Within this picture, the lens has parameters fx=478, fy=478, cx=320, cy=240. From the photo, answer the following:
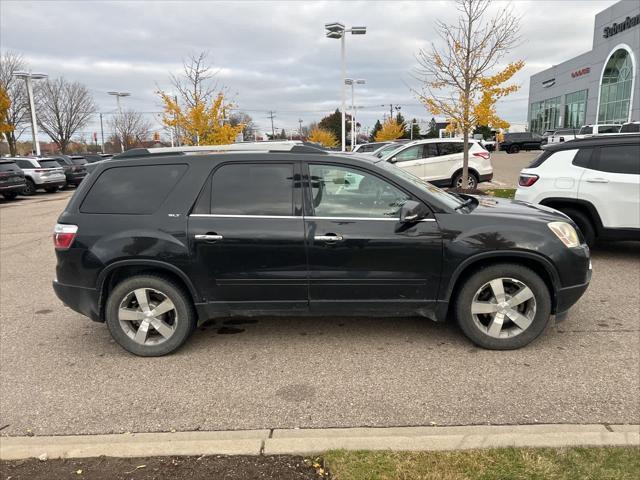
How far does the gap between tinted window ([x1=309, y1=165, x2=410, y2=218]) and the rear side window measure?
1195 mm

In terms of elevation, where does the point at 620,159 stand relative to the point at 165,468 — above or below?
above

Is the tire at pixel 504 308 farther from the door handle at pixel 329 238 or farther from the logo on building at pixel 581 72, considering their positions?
the logo on building at pixel 581 72

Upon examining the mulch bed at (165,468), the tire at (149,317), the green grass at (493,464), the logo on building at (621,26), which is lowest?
the mulch bed at (165,468)

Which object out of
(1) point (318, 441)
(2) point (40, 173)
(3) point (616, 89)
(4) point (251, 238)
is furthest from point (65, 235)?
(3) point (616, 89)

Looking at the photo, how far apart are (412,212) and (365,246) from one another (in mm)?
465

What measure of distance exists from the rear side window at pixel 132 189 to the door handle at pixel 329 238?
4.31 feet

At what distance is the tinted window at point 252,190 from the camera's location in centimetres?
401

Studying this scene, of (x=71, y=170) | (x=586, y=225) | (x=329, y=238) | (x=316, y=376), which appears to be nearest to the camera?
(x=316, y=376)

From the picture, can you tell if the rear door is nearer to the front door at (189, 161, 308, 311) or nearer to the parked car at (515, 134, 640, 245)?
the parked car at (515, 134, 640, 245)

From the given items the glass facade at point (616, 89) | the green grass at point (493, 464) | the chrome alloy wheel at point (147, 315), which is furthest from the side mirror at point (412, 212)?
the glass facade at point (616, 89)

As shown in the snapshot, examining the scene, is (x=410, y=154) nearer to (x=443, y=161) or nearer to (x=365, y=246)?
(x=443, y=161)

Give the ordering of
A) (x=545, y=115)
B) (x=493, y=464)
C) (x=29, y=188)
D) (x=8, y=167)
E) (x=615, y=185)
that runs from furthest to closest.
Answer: (x=545, y=115) → (x=29, y=188) → (x=8, y=167) → (x=615, y=185) → (x=493, y=464)

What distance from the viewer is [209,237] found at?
155 inches

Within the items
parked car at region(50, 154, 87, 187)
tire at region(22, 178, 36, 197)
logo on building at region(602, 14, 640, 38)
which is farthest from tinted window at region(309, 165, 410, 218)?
logo on building at region(602, 14, 640, 38)
